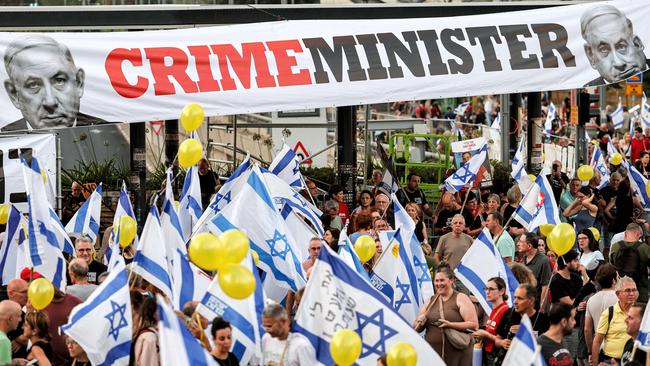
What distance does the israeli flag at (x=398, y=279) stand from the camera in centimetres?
1305

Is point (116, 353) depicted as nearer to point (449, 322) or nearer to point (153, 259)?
point (153, 259)

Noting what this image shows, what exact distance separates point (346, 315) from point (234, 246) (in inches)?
46.3

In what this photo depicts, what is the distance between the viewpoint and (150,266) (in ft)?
40.9

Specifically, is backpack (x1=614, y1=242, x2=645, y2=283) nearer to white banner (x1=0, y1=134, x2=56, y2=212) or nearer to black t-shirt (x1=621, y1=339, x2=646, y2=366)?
black t-shirt (x1=621, y1=339, x2=646, y2=366)

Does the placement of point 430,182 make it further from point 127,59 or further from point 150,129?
point 127,59

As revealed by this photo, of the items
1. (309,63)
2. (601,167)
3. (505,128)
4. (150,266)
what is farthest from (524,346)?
(505,128)

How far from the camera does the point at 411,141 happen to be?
2580cm

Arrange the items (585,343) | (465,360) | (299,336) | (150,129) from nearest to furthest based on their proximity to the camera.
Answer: (299,336), (465,360), (585,343), (150,129)

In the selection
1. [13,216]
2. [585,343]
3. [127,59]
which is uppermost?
[127,59]

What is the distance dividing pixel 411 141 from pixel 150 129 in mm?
4787

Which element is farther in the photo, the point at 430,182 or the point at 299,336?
the point at 430,182

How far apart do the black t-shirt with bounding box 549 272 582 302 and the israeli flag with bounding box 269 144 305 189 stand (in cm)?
→ 464

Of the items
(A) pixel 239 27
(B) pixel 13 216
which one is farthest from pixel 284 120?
(B) pixel 13 216

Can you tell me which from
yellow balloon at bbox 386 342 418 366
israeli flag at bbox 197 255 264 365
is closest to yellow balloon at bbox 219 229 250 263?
israeli flag at bbox 197 255 264 365
